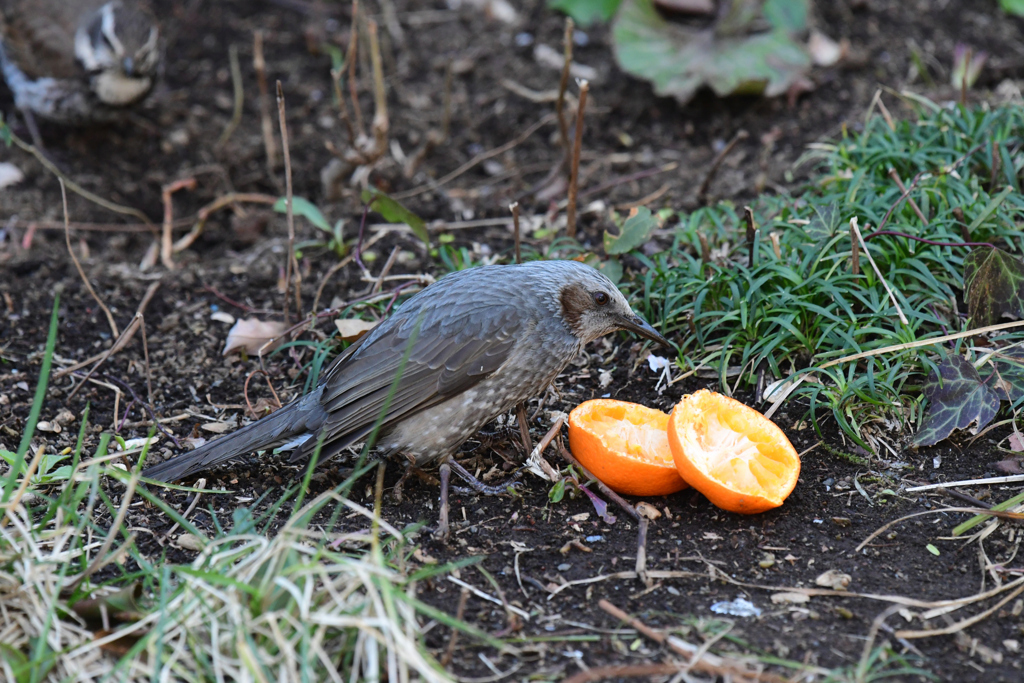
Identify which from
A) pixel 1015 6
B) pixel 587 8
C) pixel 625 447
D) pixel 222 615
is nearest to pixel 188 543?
pixel 222 615

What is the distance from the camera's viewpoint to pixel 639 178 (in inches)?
218

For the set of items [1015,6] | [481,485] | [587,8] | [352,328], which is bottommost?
[481,485]

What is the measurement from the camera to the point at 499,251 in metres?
4.92

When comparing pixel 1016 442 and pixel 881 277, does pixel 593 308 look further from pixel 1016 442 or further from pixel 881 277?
pixel 1016 442

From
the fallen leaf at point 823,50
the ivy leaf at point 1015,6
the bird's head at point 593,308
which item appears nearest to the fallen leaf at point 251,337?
the bird's head at point 593,308

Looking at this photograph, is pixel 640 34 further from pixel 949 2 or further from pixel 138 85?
pixel 138 85

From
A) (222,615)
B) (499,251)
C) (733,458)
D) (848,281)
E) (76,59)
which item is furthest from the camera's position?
(76,59)

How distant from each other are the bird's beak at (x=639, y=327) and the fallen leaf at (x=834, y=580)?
127 centimetres

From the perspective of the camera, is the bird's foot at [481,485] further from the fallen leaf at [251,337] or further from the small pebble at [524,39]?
the small pebble at [524,39]

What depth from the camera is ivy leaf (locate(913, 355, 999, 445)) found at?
11.5 ft

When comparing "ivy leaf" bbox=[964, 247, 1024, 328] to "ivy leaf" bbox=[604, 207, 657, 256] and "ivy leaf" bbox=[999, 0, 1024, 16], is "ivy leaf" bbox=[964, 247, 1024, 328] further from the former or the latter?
"ivy leaf" bbox=[999, 0, 1024, 16]

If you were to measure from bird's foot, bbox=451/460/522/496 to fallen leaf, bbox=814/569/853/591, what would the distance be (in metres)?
1.14

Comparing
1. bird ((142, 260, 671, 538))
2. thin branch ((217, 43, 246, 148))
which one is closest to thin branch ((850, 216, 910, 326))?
bird ((142, 260, 671, 538))

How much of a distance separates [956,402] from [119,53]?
Result: 518 cm
